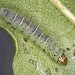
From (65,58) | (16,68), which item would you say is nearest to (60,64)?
(65,58)

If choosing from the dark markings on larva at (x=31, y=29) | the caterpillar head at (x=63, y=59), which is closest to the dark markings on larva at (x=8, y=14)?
the dark markings on larva at (x=31, y=29)

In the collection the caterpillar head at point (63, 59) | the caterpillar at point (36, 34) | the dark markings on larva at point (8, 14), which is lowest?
the caterpillar head at point (63, 59)

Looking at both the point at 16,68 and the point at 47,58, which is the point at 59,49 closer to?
the point at 47,58

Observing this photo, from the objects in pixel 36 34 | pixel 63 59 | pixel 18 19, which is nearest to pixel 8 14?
pixel 18 19

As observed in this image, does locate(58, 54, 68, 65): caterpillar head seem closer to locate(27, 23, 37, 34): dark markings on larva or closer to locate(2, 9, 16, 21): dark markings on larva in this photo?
locate(27, 23, 37, 34): dark markings on larva

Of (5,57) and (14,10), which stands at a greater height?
(14,10)

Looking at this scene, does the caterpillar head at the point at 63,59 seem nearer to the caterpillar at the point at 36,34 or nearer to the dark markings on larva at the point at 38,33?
the caterpillar at the point at 36,34

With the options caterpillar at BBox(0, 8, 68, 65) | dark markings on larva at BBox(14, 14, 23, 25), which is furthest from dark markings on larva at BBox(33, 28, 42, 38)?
dark markings on larva at BBox(14, 14, 23, 25)
